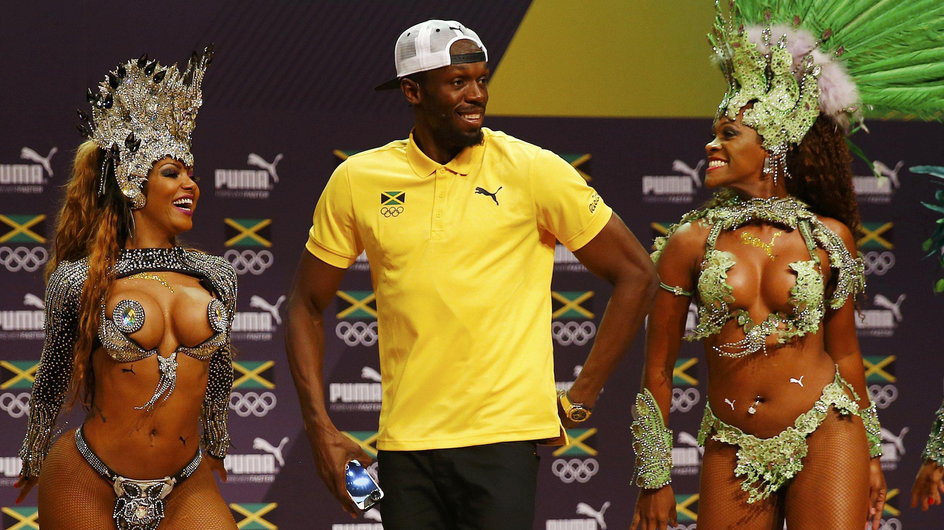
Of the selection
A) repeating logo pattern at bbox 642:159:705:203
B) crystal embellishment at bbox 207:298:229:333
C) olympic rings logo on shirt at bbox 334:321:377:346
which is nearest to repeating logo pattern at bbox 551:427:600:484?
olympic rings logo on shirt at bbox 334:321:377:346

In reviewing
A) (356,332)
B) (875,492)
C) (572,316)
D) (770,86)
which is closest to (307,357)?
(770,86)

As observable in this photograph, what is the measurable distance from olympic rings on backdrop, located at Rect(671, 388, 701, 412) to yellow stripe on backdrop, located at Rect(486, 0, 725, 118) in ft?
4.38

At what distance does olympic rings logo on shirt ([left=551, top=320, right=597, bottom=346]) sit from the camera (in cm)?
611

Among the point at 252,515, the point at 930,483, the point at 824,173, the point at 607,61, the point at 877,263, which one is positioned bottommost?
the point at 252,515

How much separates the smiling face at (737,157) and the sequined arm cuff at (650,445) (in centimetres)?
77

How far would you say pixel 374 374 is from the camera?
5992 mm

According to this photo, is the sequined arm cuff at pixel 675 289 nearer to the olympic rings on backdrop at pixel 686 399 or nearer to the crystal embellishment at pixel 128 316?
the crystal embellishment at pixel 128 316

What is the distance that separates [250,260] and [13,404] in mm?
1228

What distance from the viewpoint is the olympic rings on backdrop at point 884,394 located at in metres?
6.28

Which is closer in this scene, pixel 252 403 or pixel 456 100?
pixel 456 100

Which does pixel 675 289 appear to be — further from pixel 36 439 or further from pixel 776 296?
pixel 36 439

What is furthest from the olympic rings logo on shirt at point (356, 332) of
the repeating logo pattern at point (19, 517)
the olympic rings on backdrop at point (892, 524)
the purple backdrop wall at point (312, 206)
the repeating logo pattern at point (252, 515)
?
the olympic rings on backdrop at point (892, 524)

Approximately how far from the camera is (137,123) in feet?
13.6

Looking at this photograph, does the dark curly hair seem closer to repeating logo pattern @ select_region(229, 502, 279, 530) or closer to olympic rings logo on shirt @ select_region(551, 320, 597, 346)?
olympic rings logo on shirt @ select_region(551, 320, 597, 346)
